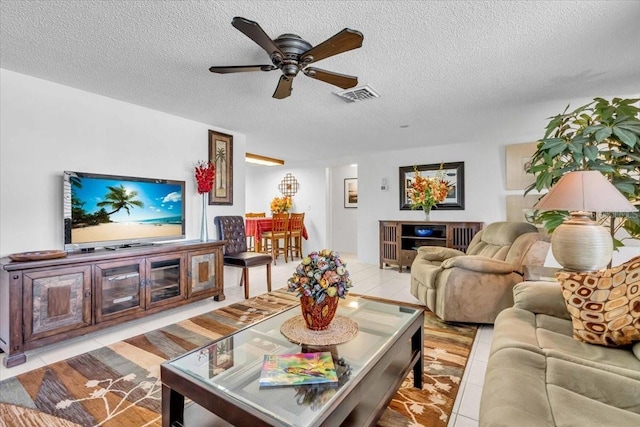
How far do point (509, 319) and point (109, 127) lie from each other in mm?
3674

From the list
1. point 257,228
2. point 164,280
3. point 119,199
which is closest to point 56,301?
point 164,280

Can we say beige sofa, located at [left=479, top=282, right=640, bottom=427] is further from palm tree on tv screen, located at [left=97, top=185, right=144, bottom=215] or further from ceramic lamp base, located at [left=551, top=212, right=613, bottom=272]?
palm tree on tv screen, located at [left=97, top=185, right=144, bottom=215]

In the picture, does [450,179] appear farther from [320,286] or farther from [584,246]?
[320,286]

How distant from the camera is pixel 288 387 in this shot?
3.92ft

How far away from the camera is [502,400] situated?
102cm

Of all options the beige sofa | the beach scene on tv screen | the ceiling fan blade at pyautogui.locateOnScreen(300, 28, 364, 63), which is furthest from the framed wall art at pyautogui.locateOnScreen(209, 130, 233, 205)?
the beige sofa

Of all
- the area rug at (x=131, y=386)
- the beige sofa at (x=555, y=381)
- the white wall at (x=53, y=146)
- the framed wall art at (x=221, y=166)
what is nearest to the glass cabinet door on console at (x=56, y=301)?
the area rug at (x=131, y=386)

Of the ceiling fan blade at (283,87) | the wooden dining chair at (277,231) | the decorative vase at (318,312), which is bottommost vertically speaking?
the decorative vase at (318,312)

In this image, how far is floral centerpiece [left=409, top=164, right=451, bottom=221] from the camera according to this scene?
498 cm

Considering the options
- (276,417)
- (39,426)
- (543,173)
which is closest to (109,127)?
(39,426)

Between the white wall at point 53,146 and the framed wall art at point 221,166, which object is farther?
the framed wall art at point 221,166

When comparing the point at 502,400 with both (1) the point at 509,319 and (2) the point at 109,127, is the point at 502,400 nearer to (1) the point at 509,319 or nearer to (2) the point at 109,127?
(1) the point at 509,319

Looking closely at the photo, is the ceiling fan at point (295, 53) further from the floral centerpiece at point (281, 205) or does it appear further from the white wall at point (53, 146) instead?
the floral centerpiece at point (281, 205)

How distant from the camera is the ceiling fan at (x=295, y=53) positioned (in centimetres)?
164
